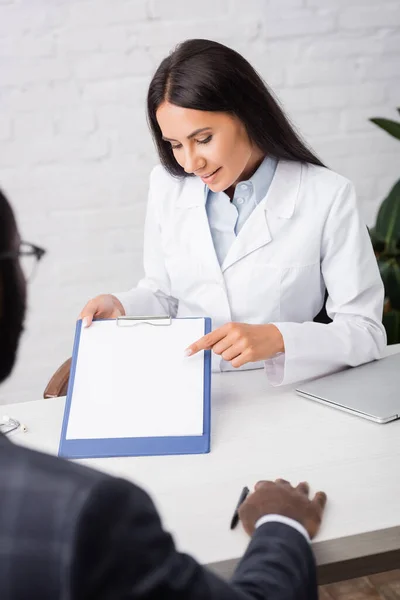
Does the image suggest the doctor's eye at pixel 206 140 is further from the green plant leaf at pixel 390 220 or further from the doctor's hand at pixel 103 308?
the green plant leaf at pixel 390 220

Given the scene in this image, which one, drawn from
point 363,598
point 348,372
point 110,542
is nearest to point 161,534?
point 110,542

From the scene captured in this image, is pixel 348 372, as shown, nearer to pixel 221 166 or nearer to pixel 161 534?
pixel 221 166

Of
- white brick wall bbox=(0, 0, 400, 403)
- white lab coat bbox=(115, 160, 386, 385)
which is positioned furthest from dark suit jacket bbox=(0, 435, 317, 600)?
white brick wall bbox=(0, 0, 400, 403)

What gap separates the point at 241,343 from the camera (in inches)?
56.4

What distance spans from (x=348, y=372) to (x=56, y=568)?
1.11 meters

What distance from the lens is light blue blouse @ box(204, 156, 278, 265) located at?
68.9 inches

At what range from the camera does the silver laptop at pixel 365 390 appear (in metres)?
1.37

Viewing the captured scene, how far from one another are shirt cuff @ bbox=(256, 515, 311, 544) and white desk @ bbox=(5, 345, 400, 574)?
5 cm

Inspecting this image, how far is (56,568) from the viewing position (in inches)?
21.4

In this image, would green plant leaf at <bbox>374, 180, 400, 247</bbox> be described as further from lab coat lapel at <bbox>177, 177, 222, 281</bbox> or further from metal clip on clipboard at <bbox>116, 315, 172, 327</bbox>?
metal clip on clipboard at <bbox>116, 315, 172, 327</bbox>

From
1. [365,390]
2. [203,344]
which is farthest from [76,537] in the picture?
[365,390]

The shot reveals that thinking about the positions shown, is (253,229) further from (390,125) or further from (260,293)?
(390,125)

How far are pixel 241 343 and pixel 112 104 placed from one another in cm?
136

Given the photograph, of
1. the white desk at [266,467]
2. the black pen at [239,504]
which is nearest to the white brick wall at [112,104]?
the white desk at [266,467]
